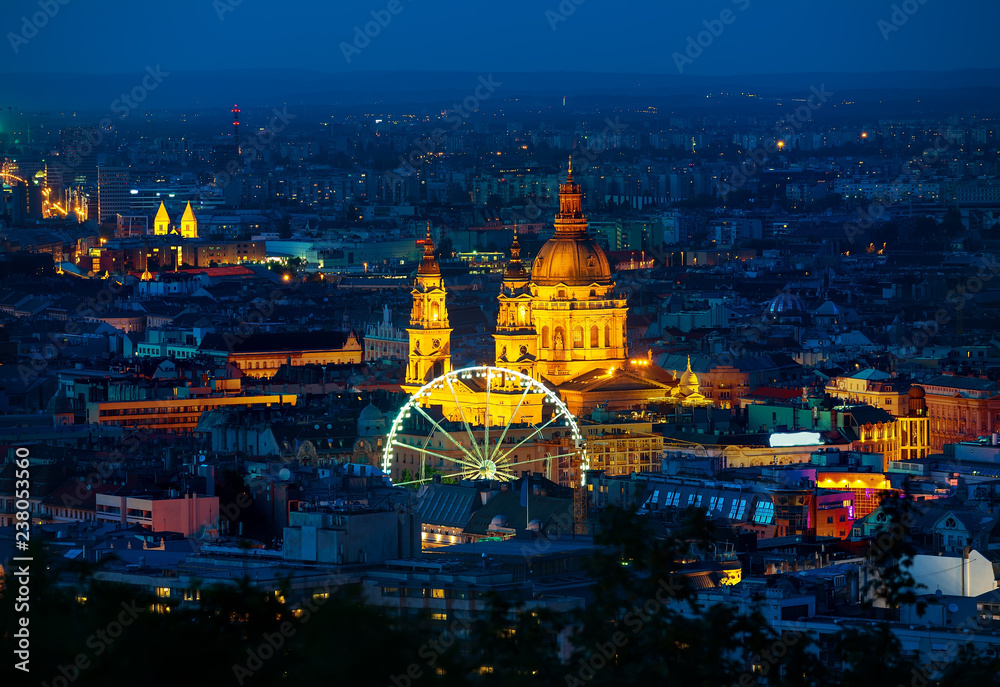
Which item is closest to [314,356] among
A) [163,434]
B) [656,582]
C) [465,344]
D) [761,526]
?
[465,344]

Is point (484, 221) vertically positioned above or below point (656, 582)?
above

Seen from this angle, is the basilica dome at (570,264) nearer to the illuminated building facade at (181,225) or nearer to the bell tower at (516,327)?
the bell tower at (516,327)

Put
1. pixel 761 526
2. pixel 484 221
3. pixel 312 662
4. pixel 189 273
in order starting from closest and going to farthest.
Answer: pixel 312 662, pixel 761 526, pixel 189 273, pixel 484 221

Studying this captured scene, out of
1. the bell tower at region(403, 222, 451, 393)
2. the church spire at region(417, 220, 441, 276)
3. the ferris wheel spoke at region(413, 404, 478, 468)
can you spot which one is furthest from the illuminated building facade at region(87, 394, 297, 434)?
the ferris wheel spoke at region(413, 404, 478, 468)

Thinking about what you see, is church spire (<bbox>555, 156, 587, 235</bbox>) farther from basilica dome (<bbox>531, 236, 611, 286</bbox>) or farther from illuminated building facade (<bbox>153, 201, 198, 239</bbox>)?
illuminated building facade (<bbox>153, 201, 198, 239</bbox>)

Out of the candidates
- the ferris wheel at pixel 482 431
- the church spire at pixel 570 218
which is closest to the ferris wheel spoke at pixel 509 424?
the ferris wheel at pixel 482 431

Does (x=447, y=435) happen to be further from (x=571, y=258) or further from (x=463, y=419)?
(x=571, y=258)

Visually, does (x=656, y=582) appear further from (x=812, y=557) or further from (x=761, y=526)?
(x=761, y=526)
